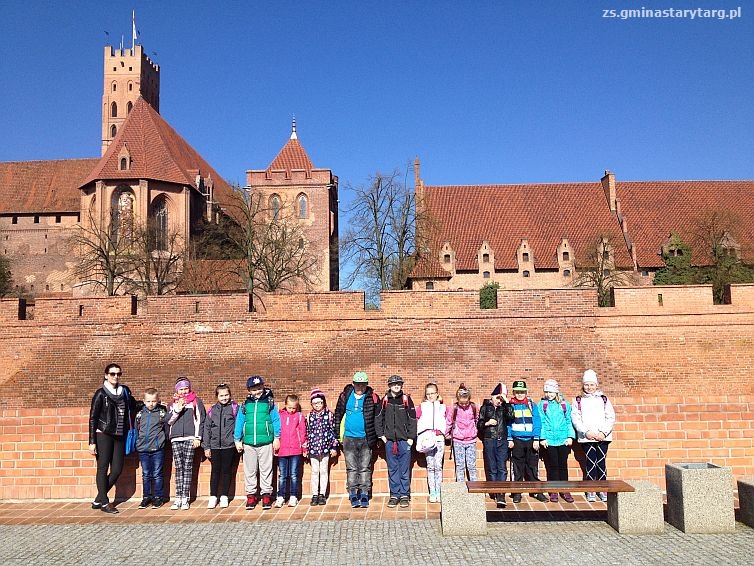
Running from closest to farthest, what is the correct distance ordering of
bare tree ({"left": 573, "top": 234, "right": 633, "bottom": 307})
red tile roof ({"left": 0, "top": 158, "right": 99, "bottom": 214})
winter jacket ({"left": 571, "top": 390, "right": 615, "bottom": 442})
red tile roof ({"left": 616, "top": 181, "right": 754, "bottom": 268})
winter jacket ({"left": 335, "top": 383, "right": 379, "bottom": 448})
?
winter jacket ({"left": 571, "top": 390, "right": 615, "bottom": 442})
winter jacket ({"left": 335, "top": 383, "right": 379, "bottom": 448})
bare tree ({"left": 573, "top": 234, "right": 633, "bottom": 307})
red tile roof ({"left": 616, "top": 181, "right": 754, "bottom": 268})
red tile roof ({"left": 0, "top": 158, "right": 99, "bottom": 214})

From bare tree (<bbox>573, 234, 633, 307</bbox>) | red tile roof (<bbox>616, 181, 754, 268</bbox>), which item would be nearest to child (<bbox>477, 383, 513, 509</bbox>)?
bare tree (<bbox>573, 234, 633, 307</bbox>)

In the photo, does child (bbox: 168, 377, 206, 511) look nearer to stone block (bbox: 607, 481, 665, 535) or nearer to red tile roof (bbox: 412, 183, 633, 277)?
stone block (bbox: 607, 481, 665, 535)

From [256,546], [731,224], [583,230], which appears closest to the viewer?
[256,546]

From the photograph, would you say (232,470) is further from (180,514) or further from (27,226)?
(27,226)

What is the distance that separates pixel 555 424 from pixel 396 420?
1.89 metres

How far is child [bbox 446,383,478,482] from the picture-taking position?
7672mm

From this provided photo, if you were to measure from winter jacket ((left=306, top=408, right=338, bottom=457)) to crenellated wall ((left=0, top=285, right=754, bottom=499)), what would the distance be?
740 centimetres

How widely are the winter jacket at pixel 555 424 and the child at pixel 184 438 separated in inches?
161

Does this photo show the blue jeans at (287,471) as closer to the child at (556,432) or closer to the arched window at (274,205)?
the child at (556,432)

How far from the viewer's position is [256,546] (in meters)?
6.02

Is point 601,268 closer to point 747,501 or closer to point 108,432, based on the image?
point 747,501

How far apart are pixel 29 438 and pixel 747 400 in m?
9.14

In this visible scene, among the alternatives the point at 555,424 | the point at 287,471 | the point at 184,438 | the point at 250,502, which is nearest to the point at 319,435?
the point at 287,471

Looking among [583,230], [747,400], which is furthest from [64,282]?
[747,400]
